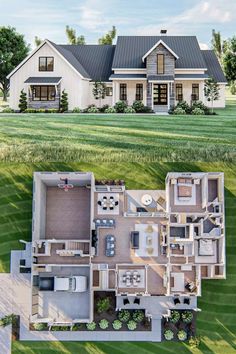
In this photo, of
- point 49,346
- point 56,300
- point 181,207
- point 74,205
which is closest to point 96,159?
point 74,205

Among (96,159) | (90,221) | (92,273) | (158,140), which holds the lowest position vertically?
(92,273)

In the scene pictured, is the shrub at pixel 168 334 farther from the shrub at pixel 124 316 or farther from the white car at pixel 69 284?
the white car at pixel 69 284

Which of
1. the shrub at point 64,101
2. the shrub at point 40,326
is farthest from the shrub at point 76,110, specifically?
Result: the shrub at point 40,326

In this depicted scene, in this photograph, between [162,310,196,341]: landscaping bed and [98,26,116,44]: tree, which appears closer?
[162,310,196,341]: landscaping bed

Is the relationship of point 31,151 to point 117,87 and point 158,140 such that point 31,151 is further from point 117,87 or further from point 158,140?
point 117,87

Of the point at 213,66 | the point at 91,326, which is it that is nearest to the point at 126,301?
the point at 91,326

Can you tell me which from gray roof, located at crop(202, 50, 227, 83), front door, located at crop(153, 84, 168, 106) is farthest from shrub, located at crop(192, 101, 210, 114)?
gray roof, located at crop(202, 50, 227, 83)

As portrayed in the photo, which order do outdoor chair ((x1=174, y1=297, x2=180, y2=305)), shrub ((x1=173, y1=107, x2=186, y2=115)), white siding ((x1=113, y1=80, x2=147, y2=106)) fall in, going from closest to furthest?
outdoor chair ((x1=174, y1=297, x2=180, y2=305)) < shrub ((x1=173, y1=107, x2=186, y2=115)) < white siding ((x1=113, y1=80, x2=147, y2=106))

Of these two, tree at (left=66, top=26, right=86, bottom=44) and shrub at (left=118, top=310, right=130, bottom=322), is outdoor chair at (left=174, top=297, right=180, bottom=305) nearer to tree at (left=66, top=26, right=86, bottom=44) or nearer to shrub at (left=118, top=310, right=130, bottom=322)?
shrub at (left=118, top=310, right=130, bottom=322)
